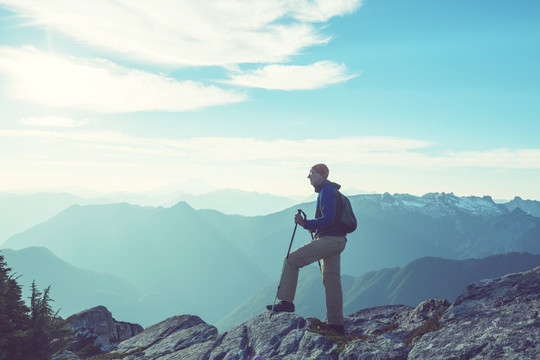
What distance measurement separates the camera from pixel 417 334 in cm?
1155

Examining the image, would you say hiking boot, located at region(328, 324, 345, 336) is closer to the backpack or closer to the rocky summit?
the rocky summit

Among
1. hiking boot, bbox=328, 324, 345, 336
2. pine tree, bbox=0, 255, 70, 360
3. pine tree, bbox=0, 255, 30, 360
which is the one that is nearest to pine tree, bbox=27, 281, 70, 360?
pine tree, bbox=0, 255, 70, 360

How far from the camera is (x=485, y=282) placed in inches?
491

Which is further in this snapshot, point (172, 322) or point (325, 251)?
point (172, 322)

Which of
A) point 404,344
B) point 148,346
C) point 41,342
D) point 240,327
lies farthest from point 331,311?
point 148,346

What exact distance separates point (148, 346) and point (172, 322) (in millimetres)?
3503

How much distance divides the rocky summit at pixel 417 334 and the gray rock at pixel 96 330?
8.28 metres

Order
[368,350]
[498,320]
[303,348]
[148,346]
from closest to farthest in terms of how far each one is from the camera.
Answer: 1. [498,320]
2. [368,350]
3. [303,348]
4. [148,346]

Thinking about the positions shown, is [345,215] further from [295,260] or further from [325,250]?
[295,260]

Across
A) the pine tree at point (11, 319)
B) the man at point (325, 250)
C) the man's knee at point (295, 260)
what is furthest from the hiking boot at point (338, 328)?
the pine tree at point (11, 319)

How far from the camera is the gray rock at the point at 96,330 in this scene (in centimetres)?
2416

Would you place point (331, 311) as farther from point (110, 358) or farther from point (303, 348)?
point (110, 358)

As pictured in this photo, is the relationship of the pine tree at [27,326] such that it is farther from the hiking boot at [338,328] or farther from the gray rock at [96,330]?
the gray rock at [96,330]

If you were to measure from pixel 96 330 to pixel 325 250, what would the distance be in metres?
19.3
